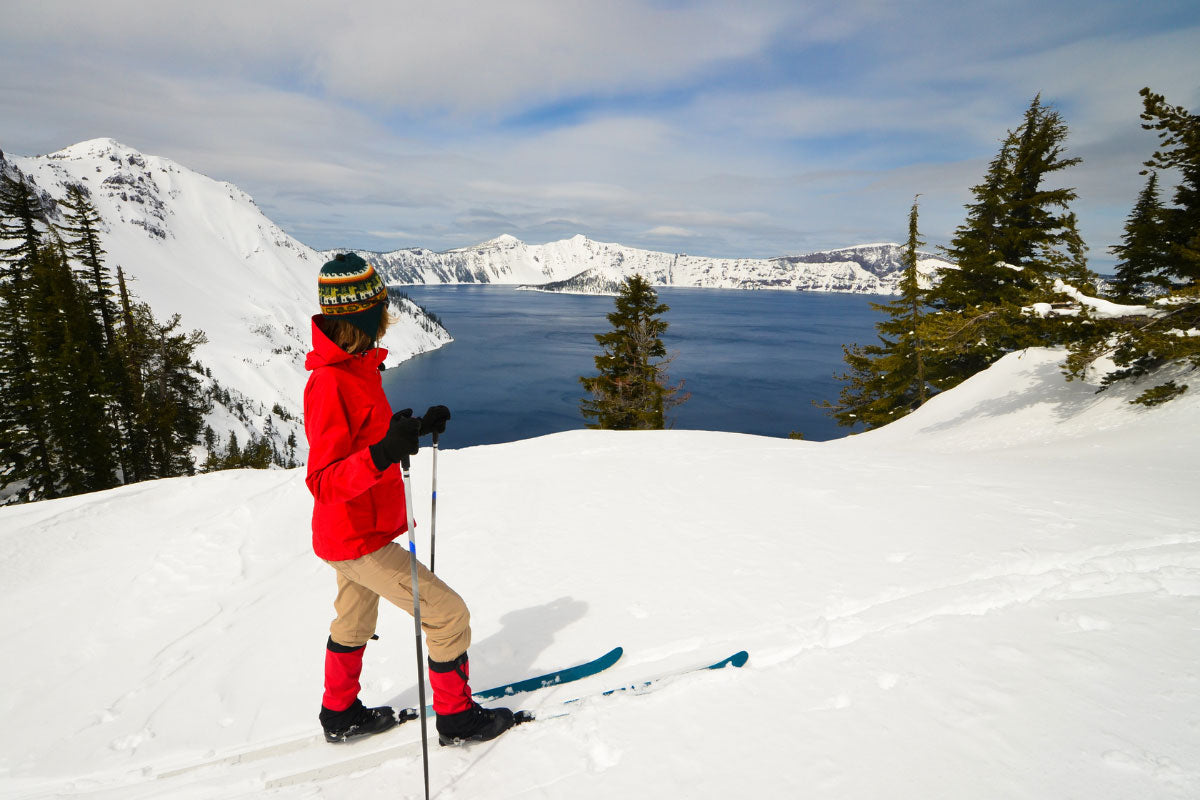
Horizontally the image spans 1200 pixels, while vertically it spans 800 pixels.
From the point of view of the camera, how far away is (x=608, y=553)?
5.27 meters

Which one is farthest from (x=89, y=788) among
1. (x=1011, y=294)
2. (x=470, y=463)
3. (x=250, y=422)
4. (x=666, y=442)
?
(x=250, y=422)

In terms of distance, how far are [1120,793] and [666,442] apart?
7.76m

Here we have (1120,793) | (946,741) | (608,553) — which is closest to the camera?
(1120,793)

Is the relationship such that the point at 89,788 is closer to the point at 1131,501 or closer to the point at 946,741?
the point at 946,741

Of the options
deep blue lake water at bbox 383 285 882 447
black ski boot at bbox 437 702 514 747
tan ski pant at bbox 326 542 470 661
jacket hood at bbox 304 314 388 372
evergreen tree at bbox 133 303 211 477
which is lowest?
deep blue lake water at bbox 383 285 882 447

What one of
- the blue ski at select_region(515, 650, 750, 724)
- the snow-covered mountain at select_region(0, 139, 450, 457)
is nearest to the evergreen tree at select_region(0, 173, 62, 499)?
the blue ski at select_region(515, 650, 750, 724)

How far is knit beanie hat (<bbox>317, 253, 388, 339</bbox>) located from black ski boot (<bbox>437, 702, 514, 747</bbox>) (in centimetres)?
228

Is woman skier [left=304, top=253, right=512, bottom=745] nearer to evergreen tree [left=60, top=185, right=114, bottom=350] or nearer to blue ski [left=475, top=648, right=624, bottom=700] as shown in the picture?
blue ski [left=475, top=648, right=624, bottom=700]

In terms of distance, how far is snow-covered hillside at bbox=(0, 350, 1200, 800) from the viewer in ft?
7.94

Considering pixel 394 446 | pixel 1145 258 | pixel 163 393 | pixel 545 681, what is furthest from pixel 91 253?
pixel 1145 258

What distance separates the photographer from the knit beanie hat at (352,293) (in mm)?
2686

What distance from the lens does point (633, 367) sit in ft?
82.9

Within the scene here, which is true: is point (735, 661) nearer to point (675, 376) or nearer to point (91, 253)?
point (91, 253)

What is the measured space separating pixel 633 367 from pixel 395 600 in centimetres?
2280
